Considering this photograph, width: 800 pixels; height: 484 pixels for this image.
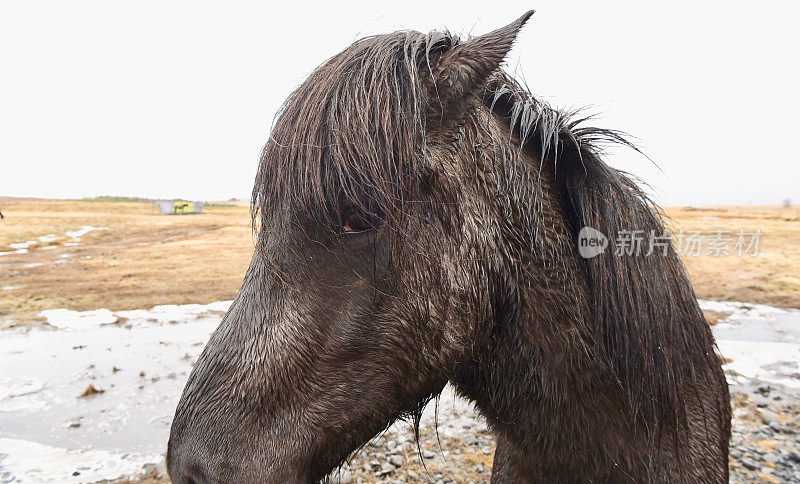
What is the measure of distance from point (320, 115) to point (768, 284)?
15.1 metres

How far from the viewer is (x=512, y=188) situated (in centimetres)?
146

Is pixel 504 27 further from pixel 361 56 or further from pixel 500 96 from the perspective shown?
pixel 361 56

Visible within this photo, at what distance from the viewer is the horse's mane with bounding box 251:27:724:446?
52.0 inches

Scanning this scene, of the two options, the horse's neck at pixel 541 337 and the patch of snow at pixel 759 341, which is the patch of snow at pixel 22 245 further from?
the patch of snow at pixel 759 341

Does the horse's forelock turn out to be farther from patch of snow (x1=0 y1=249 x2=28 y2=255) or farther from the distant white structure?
the distant white structure

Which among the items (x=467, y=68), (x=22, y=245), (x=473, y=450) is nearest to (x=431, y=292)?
(x=467, y=68)

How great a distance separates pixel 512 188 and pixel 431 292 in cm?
46

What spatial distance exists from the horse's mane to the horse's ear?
5 centimetres

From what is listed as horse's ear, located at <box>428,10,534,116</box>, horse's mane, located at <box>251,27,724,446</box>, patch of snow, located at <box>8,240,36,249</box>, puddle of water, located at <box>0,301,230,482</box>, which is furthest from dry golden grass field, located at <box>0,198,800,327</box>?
horse's ear, located at <box>428,10,534,116</box>

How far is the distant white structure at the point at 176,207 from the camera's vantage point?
48000 millimetres

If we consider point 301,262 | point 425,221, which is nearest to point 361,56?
point 425,221

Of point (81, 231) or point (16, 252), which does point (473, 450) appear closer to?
point (16, 252)

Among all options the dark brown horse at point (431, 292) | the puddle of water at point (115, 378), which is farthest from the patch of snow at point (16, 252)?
the dark brown horse at point (431, 292)

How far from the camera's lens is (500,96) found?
1611mm
